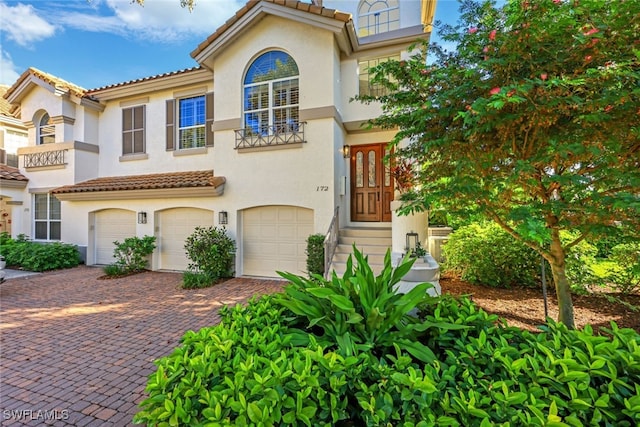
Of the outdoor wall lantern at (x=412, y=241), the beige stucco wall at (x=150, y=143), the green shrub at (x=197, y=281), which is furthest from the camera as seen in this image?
the beige stucco wall at (x=150, y=143)

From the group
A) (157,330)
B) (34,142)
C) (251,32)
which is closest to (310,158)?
(251,32)

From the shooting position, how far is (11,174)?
1308 cm

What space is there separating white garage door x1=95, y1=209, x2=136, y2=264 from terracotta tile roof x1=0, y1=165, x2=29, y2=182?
443cm

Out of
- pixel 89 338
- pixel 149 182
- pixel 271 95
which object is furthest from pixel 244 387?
A: pixel 149 182

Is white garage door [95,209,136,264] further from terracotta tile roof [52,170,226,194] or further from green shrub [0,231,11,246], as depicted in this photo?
green shrub [0,231,11,246]

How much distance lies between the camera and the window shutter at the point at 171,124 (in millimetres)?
11562

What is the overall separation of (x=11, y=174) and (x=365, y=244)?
1621 centimetres

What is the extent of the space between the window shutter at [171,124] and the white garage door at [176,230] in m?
2.70

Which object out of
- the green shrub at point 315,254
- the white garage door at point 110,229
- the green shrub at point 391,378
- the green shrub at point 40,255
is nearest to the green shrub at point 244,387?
the green shrub at point 391,378

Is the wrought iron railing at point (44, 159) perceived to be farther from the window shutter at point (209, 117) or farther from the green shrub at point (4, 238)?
the window shutter at point (209, 117)

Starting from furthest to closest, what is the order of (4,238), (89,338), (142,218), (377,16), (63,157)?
(4,238) → (63,157) → (142,218) → (377,16) → (89,338)

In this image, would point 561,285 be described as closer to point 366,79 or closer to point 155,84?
point 366,79

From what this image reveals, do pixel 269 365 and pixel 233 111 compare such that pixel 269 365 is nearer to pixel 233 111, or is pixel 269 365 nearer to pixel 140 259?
pixel 233 111

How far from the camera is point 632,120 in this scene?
3.43 m
